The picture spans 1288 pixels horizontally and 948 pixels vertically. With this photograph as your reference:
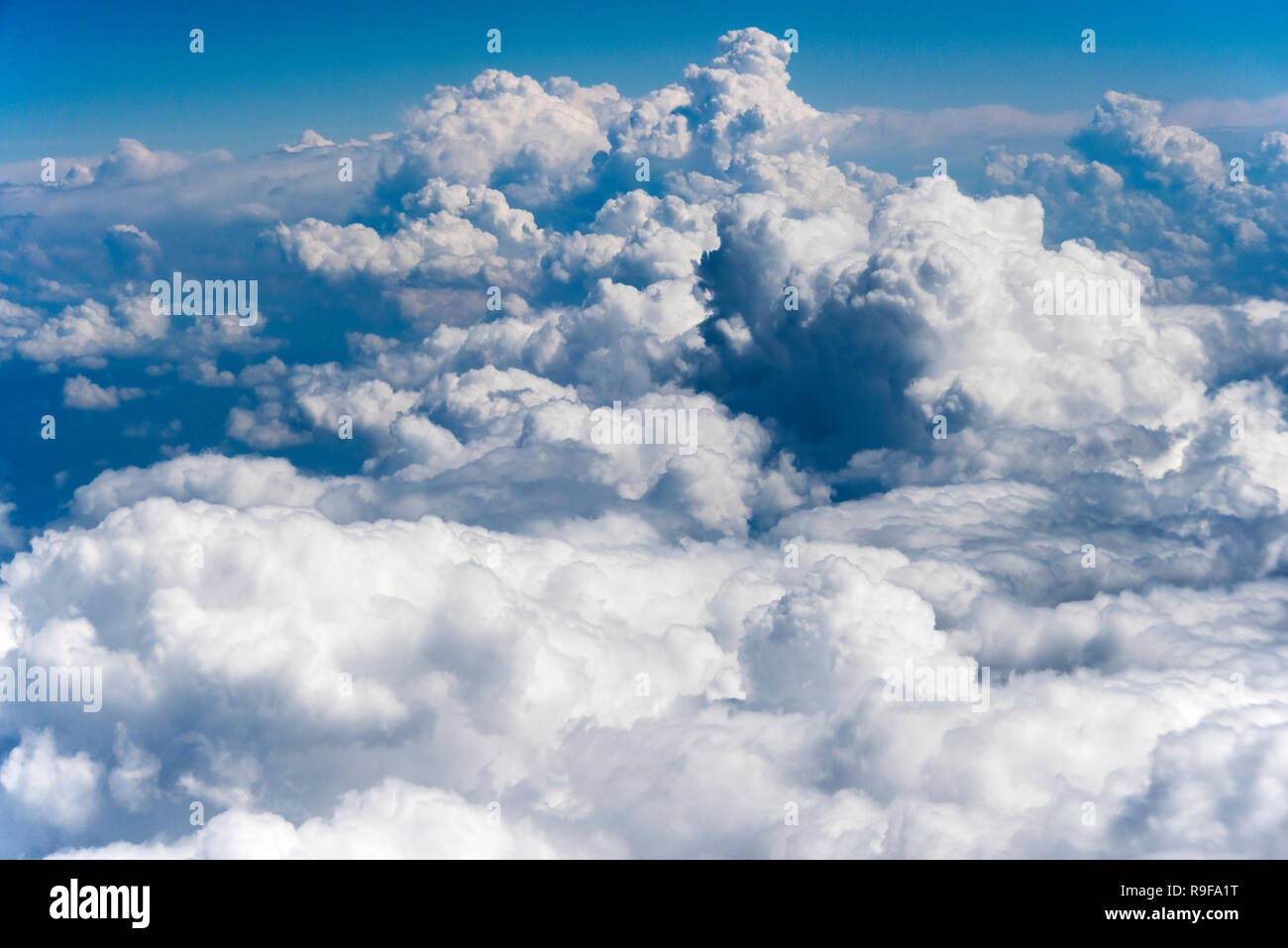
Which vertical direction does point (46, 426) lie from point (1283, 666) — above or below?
above

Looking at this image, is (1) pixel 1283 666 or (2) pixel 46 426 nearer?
(1) pixel 1283 666

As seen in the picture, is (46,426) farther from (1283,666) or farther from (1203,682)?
(1283,666)

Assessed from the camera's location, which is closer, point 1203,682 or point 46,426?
point 1203,682
